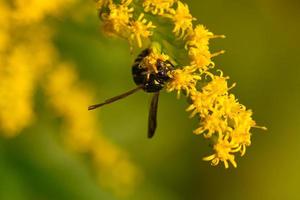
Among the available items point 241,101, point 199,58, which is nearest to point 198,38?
point 199,58

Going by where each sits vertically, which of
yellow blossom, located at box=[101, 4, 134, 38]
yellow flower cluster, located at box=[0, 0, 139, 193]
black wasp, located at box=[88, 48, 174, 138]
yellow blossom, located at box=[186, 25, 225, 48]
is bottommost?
black wasp, located at box=[88, 48, 174, 138]

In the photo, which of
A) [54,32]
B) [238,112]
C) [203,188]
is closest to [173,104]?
[203,188]

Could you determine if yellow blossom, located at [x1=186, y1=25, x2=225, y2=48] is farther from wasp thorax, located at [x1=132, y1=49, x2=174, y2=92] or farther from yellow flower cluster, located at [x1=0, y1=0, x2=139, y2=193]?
yellow flower cluster, located at [x1=0, y1=0, x2=139, y2=193]

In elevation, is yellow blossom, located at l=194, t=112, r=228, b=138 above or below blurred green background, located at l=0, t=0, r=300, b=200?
below

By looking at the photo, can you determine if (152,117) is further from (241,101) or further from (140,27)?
(241,101)

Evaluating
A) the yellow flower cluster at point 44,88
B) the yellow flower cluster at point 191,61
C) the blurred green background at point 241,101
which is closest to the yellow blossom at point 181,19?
the yellow flower cluster at point 191,61

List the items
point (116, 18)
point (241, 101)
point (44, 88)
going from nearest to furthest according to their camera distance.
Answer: point (116, 18) → point (44, 88) → point (241, 101)

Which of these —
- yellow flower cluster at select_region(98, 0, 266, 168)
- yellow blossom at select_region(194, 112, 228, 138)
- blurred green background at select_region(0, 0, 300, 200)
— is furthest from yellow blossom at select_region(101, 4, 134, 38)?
blurred green background at select_region(0, 0, 300, 200)
